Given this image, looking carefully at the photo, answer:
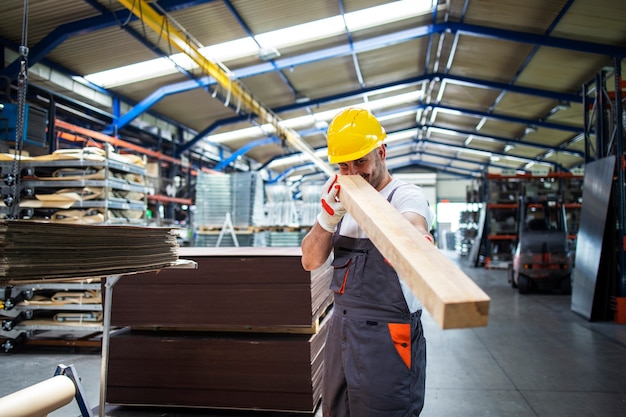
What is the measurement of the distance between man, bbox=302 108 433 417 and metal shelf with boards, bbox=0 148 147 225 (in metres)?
4.42

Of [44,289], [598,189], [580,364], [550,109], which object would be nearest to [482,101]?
[550,109]

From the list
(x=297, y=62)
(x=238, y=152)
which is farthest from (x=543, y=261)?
(x=238, y=152)

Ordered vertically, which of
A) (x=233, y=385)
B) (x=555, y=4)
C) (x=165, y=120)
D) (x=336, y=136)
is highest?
(x=555, y=4)

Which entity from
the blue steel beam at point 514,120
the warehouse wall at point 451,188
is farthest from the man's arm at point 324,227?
the warehouse wall at point 451,188

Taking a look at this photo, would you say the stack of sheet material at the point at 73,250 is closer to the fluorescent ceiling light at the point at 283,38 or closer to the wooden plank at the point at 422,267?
the wooden plank at the point at 422,267

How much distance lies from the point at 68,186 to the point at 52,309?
1.50m

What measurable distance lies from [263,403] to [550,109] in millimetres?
15162

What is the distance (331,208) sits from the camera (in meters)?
1.86

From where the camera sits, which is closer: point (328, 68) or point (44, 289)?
point (44, 289)

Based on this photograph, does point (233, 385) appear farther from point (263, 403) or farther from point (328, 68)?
point (328, 68)

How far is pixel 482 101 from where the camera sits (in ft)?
51.6

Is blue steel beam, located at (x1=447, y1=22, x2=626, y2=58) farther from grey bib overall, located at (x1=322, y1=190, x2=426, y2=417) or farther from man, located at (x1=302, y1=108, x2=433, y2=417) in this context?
grey bib overall, located at (x1=322, y1=190, x2=426, y2=417)

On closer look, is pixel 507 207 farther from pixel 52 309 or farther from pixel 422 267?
pixel 422 267

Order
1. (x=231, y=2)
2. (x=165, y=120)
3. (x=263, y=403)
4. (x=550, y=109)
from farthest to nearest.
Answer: (x=550, y=109) → (x=165, y=120) → (x=231, y=2) → (x=263, y=403)
